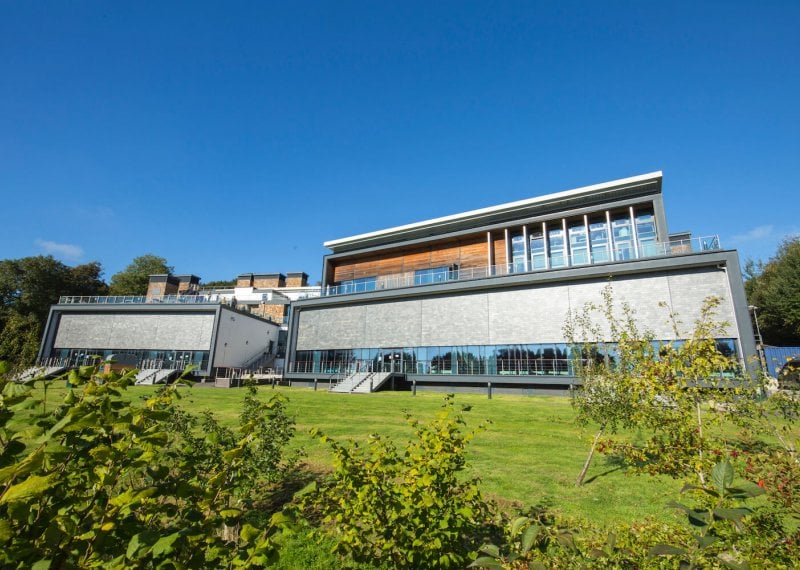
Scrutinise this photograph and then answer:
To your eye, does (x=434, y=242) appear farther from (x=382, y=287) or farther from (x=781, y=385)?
(x=781, y=385)

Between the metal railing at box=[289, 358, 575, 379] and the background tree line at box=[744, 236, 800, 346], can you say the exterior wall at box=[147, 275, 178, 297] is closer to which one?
the metal railing at box=[289, 358, 575, 379]

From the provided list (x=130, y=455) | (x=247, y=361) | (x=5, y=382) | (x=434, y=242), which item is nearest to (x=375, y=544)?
(x=130, y=455)

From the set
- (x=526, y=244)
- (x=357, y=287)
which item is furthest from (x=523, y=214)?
(x=357, y=287)

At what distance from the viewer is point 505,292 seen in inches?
1142

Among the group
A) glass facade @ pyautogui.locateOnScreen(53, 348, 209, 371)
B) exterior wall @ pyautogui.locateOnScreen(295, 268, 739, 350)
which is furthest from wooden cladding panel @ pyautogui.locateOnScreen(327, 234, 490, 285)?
glass facade @ pyautogui.locateOnScreen(53, 348, 209, 371)

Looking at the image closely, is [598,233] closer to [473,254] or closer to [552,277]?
[552,277]

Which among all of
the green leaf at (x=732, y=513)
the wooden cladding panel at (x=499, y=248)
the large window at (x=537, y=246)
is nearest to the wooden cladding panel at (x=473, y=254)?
the wooden cladding panel at (x=499, y=248)

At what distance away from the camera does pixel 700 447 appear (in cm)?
445

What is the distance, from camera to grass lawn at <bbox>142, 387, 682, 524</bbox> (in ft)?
21.8

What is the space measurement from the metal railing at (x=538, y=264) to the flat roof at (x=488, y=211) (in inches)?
159

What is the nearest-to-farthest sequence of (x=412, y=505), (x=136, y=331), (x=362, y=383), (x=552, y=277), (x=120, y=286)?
(x=412, y=505)
(x=552, y=277)
(x=362, y=383)
(x=136, y=331)
(x=120, y=286)

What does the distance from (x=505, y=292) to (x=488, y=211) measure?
795 cm

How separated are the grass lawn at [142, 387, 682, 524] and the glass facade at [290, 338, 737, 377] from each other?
8.50 m

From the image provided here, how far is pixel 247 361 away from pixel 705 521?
4619 cm
